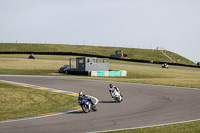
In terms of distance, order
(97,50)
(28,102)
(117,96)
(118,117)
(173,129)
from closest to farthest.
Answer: (173,129)
(118,117)
(28,102)
(117,96)
(97,50)

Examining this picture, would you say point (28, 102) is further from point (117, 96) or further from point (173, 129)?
point (173, 129)

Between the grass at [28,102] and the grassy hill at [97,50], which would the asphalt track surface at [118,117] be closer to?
the grass at [28,102]

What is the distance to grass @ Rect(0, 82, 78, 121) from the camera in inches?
722

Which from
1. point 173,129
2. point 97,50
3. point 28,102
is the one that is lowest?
point 173,129

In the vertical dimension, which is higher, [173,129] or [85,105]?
[85,105]

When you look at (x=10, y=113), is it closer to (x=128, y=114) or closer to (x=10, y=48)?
(x=128, y=114)

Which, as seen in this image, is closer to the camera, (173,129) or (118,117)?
(173,129)

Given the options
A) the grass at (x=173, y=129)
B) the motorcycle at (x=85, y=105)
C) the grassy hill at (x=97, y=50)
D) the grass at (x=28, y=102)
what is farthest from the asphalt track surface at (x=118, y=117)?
the grassy hill at (x=97, y=50)

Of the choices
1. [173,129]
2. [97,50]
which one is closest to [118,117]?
[173,129]

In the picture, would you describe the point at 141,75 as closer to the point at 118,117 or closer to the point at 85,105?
→ the point at 85,105

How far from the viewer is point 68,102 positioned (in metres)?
22.2

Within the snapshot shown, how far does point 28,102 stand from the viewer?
2075cm

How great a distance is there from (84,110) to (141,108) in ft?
12.1

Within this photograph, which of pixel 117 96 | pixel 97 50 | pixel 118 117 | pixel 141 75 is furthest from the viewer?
pixel 97 50
